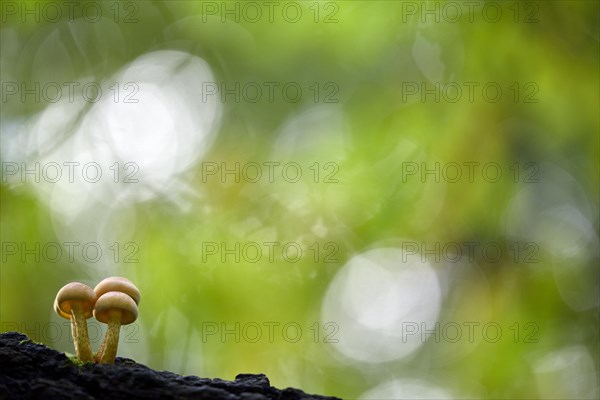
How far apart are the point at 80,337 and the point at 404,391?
7.37m

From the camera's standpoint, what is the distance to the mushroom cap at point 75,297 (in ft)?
→ 8.69

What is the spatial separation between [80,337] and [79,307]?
0.15m

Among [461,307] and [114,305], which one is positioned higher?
[461,307]

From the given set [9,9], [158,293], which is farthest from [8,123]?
[158,293]

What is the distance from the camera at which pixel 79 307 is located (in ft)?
9.04

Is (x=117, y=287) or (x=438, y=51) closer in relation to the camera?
(x=117, y=287)

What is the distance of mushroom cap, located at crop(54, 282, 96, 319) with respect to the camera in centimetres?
265

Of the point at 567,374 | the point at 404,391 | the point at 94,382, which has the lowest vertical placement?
the point at 94,382

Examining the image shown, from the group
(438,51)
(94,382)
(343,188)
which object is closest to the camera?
(94,382)

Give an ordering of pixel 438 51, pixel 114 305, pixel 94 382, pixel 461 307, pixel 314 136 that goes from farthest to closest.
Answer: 1. pixel 314 136
2. pixel 438 51
3. pixel 461 307
4. pixel 114 305
5. pixel 94 382

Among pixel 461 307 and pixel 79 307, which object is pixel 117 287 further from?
pixel 461 307

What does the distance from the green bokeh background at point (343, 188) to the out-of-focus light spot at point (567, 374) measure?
11 cm

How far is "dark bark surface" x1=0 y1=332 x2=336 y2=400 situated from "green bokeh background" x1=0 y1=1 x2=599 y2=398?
209 inches

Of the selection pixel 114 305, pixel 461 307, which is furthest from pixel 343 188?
pixel 114 305
